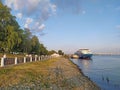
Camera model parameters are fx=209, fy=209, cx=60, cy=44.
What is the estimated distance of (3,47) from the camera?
178 ft

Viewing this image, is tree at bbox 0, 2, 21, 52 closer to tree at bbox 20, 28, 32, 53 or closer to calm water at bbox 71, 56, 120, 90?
calm water at bbox 71, 56, 120, 90

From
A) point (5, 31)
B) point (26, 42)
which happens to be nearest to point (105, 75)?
point (5, 31)

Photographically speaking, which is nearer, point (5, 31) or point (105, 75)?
point (105, 75)

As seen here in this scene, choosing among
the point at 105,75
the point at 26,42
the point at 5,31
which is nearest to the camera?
the point at 105,75

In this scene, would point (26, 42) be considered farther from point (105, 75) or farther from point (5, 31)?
point (105, 75)

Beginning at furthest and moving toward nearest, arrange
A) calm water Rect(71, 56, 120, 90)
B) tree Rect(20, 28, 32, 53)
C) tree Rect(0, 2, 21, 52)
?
tree Rect(20, 28, 32, 53)
tree Rect(0, 2, 21, 52)
calm water Rect(71, 56, 120, 90)

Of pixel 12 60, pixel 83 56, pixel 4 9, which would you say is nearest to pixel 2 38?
pixel 4 9

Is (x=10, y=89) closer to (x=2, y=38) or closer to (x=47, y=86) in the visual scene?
(x=47, y=86)

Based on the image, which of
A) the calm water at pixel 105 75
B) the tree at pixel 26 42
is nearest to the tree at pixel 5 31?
the calm water at pixel 105 75

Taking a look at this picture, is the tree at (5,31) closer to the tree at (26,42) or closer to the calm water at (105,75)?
the calm water at (105,75)

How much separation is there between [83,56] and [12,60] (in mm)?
138520

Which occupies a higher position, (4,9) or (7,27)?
(4,9)

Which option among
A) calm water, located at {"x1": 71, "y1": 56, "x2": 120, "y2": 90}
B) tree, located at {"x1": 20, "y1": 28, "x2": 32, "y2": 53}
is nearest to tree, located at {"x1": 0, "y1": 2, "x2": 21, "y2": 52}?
calm water, located at {"x1": 71, "y1": 56, "x2": 120, "y2": 90}

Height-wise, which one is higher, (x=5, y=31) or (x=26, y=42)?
(x=26, y=42)
